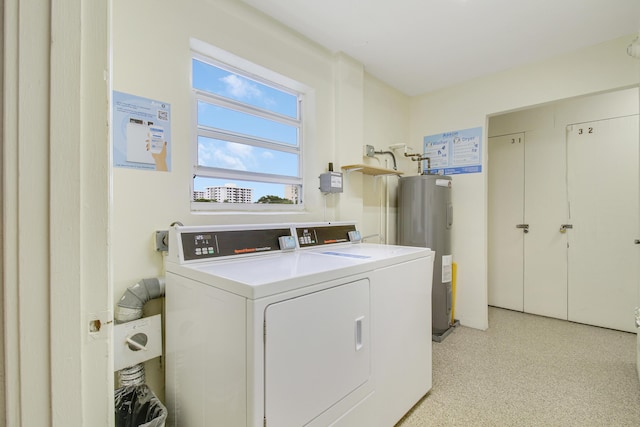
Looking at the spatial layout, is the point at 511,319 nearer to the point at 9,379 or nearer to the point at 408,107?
the point at 408,107

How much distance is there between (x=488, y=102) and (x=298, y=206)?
2.28m

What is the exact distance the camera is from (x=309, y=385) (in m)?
1.15

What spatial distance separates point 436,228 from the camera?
2.94 m

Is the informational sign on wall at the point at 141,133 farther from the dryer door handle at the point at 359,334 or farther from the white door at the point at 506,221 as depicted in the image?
the white door at the point at 506,221

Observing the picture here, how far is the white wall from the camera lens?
8.01ft

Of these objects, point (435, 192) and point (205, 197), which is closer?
point (205, 197)

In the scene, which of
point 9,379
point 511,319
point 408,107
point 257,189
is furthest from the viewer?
point 408,107

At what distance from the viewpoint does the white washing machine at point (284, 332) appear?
104 centimetres

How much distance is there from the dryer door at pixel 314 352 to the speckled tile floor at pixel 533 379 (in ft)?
2.59

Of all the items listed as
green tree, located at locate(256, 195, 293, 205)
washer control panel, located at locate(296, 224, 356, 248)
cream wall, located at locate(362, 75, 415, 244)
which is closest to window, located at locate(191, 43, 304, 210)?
green tree, located at locate(256, 195, 293, 205)

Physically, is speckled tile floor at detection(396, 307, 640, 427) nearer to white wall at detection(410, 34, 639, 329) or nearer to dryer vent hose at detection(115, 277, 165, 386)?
white wall at detection(410, 34, 639, 329)

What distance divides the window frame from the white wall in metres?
1.75

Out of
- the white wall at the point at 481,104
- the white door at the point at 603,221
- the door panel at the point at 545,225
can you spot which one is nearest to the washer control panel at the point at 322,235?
the white wall at the point at 481,104

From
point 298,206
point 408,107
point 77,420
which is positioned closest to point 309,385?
point 77,420
